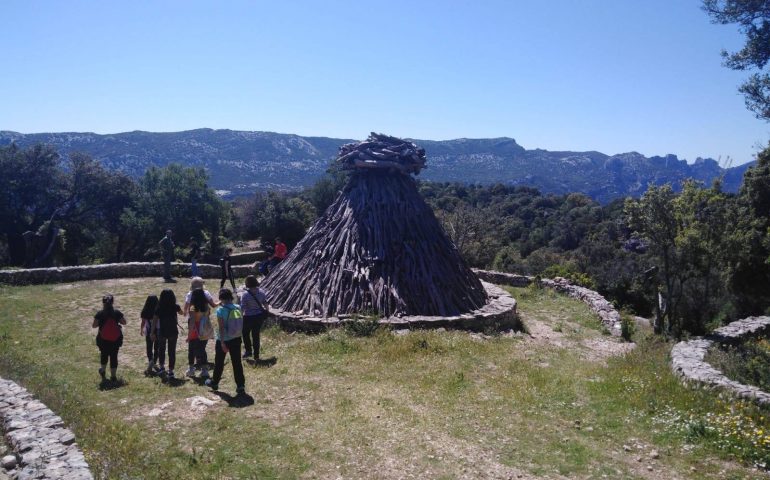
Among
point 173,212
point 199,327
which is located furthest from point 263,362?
point 173,212

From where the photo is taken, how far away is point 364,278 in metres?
12.5

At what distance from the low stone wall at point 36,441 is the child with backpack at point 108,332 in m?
1.18

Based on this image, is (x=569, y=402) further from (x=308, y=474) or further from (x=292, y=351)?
(x=292, y=351)

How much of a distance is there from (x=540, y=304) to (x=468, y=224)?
1454cm

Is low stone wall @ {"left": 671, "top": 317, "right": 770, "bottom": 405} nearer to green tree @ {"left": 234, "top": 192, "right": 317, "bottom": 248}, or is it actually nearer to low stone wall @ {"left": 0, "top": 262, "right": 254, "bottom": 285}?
low stone wall @ {"left": 0, "top": 262, "right": 254, "bottom": 285}

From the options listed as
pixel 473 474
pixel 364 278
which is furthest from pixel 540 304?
pixel 473 474

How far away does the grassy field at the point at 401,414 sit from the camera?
575cm

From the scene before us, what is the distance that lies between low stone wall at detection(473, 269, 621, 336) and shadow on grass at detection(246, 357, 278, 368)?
28.8 ft

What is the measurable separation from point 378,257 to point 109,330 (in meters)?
6.18

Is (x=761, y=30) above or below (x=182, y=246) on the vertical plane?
above

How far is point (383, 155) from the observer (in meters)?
14.3

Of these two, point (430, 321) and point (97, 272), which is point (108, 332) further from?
point (97, 272)

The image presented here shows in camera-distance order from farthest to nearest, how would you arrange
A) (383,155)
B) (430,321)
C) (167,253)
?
(167,253)
(383,155)
(430,321)

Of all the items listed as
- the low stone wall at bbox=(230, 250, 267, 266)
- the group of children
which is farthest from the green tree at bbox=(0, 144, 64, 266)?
the group of children
